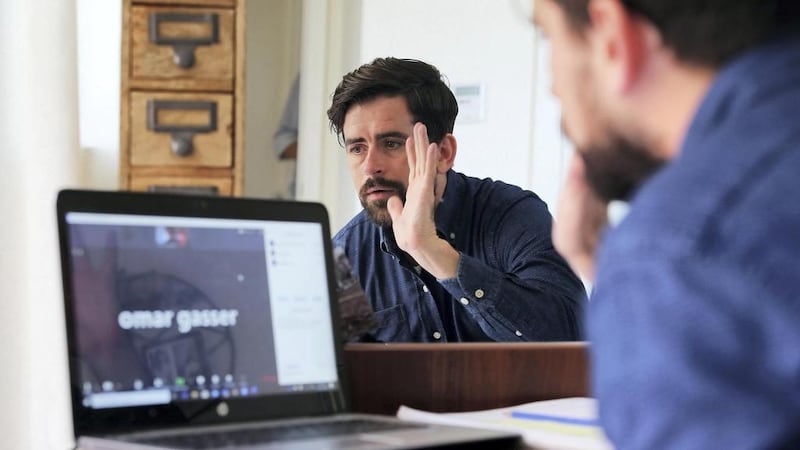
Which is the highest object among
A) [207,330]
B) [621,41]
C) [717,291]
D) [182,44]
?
[182,44]

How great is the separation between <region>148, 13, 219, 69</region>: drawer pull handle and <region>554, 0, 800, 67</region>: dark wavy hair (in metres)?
1.80

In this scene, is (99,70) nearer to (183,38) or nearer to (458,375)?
(183,38)

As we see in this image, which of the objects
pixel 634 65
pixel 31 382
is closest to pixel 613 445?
pixel 634 65

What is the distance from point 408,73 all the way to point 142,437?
1207mm

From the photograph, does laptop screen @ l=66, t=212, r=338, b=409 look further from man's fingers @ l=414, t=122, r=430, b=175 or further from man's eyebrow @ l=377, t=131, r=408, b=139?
man's eyebrow @ l=377, t=131, r=408, b=139

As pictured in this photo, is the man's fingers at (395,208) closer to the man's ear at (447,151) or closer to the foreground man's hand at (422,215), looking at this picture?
the foreground man's hand at (422,215)

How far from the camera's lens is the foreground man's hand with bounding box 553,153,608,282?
71 cm

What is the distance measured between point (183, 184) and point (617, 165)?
5.75 ft

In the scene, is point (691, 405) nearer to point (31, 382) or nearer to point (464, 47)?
point (31, 382)

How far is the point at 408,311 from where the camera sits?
68.9 inches

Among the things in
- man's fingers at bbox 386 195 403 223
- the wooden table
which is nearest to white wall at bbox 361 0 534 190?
man's fingers at bbox 386 195 403 223

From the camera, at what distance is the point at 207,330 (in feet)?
3.04

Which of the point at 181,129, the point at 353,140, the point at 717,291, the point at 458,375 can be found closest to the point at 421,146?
the point at 353,140

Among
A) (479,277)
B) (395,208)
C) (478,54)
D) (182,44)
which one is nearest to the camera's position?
(479,277)
